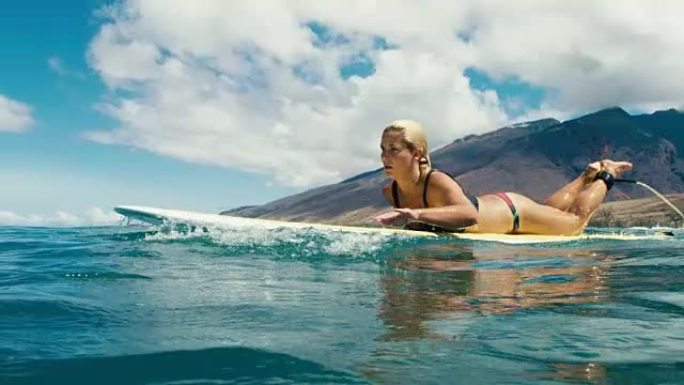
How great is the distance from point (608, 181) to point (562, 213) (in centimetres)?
149

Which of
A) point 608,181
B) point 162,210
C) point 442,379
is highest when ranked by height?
point 608,181

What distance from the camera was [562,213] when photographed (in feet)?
47.7

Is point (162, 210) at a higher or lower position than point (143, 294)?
higher

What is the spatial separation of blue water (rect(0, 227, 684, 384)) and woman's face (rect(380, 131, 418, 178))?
274 cm

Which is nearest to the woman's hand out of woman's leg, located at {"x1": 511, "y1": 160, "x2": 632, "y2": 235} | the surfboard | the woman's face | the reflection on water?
the reflection on water

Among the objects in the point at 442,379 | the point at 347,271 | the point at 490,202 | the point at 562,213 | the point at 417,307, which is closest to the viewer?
the point at 442,379

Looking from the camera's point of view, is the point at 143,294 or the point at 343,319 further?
the point at 143,294

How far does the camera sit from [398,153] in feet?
39.4

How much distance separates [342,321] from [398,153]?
7.29 m

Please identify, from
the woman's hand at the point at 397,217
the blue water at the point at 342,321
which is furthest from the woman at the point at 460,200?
the blue water at the point at 342,321

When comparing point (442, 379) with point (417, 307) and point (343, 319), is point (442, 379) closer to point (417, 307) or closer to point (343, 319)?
point (343, 319)

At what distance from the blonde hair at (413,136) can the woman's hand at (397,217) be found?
2.37 m

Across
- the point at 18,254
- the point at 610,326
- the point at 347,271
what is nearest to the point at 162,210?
the point at 18,254

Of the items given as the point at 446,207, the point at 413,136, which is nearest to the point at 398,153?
the point at 413,136
